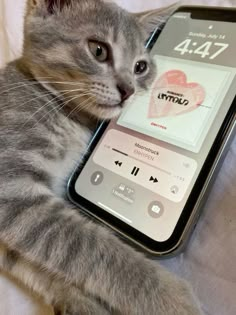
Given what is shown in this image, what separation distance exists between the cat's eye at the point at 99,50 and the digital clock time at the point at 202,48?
0.15m

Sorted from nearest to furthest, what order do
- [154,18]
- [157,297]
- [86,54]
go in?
[157,297]
[86,54]
[154,18]

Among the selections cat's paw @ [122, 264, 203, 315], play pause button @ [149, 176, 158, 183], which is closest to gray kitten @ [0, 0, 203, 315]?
cat's paw @ [122, 264, 203, 315]

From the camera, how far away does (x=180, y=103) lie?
73 cm

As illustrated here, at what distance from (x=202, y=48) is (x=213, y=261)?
0.39 m

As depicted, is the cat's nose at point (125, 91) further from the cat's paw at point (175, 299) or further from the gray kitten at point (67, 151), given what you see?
the cat's paw at point (175, 299)

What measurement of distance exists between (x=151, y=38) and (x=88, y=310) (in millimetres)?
561

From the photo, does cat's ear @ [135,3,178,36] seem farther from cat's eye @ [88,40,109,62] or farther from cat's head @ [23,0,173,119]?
cat's eye @ [88,40,109,62]

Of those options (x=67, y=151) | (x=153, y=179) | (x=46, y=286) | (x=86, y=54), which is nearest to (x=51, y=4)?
(x=86, y=54)

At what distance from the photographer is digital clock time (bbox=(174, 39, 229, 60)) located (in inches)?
28.5

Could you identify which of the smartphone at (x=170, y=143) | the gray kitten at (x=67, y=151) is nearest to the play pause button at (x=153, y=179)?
the smartphone at (x=170, y=143)

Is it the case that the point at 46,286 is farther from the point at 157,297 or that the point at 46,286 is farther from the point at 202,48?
the point at 202,48

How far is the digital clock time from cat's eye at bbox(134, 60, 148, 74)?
0.07 meters

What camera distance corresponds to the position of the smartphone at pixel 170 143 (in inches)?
25.5

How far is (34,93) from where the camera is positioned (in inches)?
31.0
